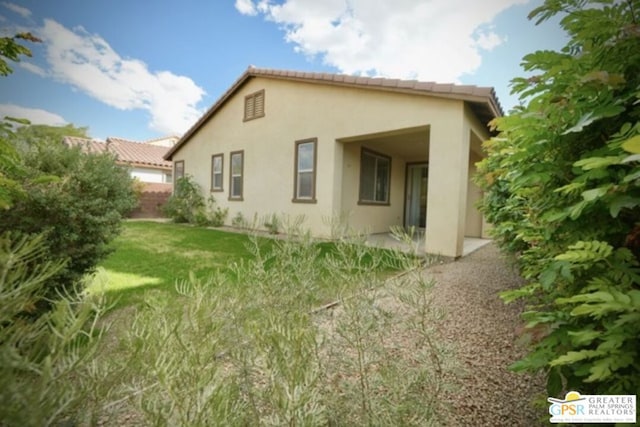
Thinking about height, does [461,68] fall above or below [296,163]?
above

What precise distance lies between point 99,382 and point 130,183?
127 inches

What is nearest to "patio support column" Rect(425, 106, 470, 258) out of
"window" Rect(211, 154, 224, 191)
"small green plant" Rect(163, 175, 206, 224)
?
"window" Rect(211, 154, 224, 191)

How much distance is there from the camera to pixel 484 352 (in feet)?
7.97

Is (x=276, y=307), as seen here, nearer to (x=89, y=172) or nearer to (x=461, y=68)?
(x=89, y=172)

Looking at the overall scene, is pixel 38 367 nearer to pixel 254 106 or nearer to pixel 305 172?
pixel 305 172

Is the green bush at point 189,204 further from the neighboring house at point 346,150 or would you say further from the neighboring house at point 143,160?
the neighboring house at point 143,160

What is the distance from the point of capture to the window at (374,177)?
29.9 ft

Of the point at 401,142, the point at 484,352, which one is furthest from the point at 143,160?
the point at 484,352

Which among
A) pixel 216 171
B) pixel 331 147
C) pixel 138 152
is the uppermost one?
pixel 138 152

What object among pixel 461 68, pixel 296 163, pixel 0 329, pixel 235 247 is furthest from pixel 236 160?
pixel 0 329

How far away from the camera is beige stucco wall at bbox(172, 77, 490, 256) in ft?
19.8

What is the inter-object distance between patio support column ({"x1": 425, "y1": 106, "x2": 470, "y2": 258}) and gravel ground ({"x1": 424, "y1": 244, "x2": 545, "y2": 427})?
52.8 inches

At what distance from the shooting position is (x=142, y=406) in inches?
30.1

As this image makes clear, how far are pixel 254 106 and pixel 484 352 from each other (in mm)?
9697
